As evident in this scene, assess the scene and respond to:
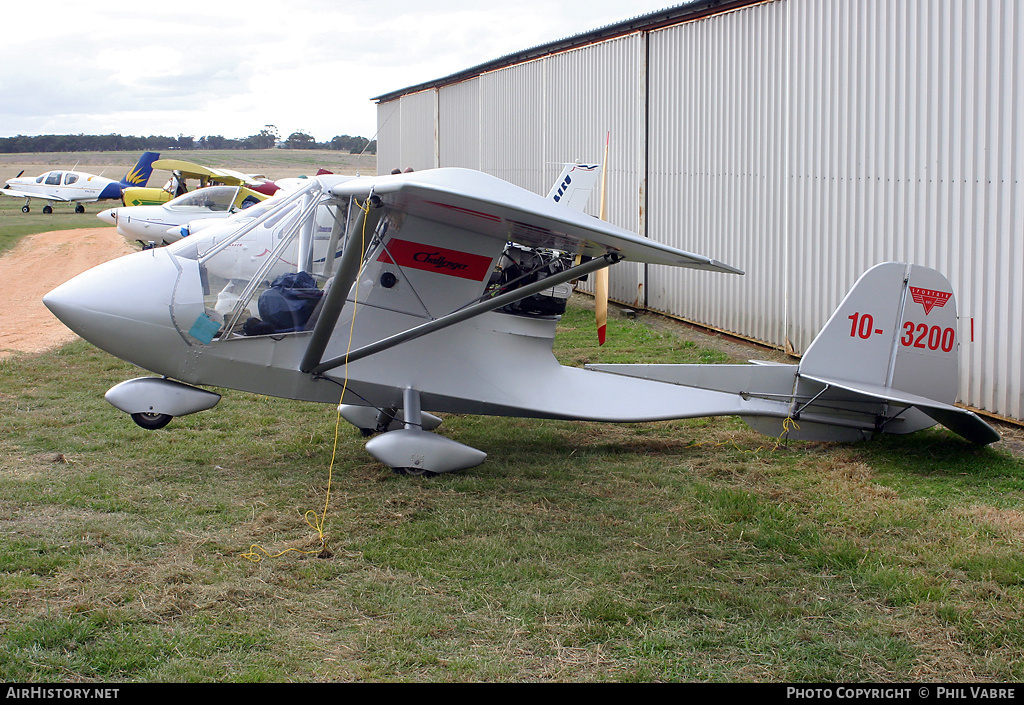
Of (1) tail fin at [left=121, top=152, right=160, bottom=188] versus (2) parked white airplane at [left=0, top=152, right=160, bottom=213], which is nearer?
(1) tail fin at [left=121, top=152, right=160, bottom=188]

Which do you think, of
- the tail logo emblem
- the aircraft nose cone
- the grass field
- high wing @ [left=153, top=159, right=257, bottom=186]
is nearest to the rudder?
the tail logo emblem

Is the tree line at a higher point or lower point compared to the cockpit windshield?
higher

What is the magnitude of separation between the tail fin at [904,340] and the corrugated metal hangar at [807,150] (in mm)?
1364

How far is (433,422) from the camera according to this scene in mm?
7355

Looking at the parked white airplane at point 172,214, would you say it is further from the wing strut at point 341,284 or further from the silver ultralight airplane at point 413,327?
the wing strut at point 341,284

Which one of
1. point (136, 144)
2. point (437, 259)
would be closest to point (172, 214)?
point (437, 259)

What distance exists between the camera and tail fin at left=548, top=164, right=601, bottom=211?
15.8m

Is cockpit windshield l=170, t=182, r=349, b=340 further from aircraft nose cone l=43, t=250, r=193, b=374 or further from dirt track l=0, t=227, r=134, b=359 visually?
dirt track l=0, t=227, r=134, b=359

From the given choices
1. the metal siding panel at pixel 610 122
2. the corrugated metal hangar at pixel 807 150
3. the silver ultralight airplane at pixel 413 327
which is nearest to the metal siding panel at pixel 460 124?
the corrugated metal hangar at pixel 807 150

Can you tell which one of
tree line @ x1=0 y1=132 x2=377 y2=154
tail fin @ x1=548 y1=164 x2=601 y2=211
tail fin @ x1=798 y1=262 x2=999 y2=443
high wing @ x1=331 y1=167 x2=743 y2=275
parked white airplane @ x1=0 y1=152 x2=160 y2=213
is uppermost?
tree line @ x1=0 y1=132 x2=377 y2=154

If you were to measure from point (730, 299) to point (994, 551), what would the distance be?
790 centimetres

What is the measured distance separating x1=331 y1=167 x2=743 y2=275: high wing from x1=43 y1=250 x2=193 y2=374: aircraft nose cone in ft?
4.84

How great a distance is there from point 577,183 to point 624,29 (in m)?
2.93

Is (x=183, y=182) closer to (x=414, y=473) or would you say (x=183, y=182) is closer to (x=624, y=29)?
(x=624, y=29)
